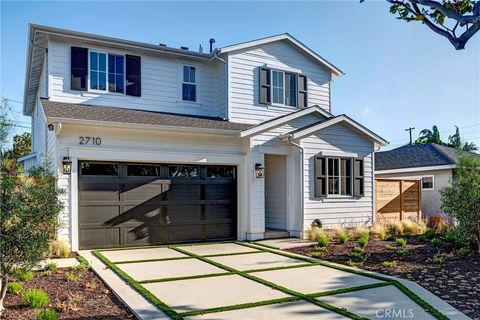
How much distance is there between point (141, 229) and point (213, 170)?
2629mm

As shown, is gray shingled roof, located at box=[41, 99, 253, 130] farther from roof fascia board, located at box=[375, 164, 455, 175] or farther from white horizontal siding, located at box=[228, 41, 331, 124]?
roof fascia board, located at box=[375, 164, 455, 175]

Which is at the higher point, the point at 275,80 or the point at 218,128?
the point at 275,80

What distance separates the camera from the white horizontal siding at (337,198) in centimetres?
1185

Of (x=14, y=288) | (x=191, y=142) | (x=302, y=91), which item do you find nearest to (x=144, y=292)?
(x=14, y=288)

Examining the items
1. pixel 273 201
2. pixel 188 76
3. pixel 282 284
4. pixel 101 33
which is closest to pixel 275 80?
pixel 188 76

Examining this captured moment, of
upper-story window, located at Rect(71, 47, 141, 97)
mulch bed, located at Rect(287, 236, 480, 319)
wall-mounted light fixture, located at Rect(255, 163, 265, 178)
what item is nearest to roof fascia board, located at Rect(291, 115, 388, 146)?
wall-mounted light fixture, located at Rect(255, 163, 265, 178)

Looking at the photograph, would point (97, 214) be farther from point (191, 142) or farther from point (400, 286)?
point (400, 286)

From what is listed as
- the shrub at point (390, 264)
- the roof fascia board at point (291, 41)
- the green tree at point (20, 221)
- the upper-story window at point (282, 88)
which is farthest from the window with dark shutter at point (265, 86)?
the green tree at point (20, 221)

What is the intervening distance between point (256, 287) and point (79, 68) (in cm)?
847

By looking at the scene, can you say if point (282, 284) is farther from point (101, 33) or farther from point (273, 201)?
point (101, 33)

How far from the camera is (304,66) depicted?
14242mm

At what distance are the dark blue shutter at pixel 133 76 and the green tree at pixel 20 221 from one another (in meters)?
7.10

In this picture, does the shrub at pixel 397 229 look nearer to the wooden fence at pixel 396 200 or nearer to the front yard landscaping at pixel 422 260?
the front yard landscaping at pixel 422 260

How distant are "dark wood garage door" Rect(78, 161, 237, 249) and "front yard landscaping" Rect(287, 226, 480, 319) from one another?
2.74 metres
